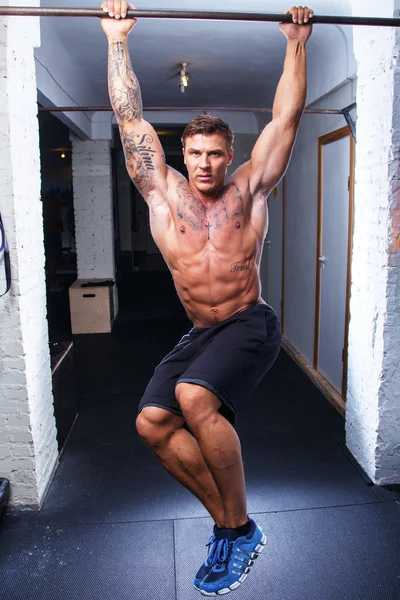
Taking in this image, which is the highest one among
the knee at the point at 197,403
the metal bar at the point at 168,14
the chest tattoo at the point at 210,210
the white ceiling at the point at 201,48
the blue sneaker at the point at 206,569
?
the white ceiling at the point at 201,48

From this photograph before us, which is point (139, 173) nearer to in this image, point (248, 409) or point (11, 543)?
point (11, 543)

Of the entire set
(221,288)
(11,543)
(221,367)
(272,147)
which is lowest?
(11,543)

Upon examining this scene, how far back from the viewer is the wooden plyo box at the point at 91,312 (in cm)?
677

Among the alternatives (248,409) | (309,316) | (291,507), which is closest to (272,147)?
(291,507)

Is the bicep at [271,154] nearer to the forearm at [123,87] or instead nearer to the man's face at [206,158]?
the man's face at [206,158]

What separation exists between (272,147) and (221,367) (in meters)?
0.81

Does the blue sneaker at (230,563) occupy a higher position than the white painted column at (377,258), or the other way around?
the white painted column at (377,258)

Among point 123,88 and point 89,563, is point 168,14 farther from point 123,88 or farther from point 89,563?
point 89,563

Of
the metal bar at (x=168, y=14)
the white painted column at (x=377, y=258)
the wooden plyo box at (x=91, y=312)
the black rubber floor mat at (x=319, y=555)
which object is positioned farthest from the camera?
the wooden plyo box at (x=91, y=312)

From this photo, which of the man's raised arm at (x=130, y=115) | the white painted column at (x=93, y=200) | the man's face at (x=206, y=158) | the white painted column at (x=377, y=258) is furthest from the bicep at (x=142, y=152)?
the white painted column at (x=93, y=200)

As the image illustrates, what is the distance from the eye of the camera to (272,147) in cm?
199

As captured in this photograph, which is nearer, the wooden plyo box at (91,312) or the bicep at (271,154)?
the bicep at (271,154)

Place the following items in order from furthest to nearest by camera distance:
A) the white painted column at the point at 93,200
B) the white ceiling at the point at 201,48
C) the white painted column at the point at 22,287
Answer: the white painted column at the point at 93,200, the white ceiling at the point at 201,48, the white painted column at the point at 22,287

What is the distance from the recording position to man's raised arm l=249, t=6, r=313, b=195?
6.16 feet
